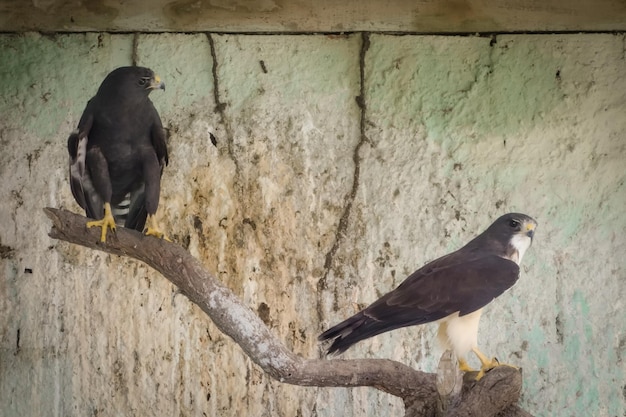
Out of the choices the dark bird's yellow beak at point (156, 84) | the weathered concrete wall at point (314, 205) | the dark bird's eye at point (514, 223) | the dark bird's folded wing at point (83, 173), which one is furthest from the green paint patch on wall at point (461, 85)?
the dark bird's folded wing at point (83, 173)

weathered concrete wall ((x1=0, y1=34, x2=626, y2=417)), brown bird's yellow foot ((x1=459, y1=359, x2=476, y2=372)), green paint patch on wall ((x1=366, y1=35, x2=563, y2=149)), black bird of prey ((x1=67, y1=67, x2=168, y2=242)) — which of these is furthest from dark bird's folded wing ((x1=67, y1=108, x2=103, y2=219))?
brown bird's yellow foot ((x1=459, y1=359, x2=476, y2=372))

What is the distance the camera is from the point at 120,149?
10.4 ft

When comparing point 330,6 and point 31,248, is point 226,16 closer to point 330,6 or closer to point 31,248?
point 330,6

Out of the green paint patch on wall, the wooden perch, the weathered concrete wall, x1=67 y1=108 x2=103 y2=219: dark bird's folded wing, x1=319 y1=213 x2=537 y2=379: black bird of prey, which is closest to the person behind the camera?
the wooden perch

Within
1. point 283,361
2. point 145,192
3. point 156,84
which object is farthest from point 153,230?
point 283,361

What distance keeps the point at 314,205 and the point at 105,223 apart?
0.68 m

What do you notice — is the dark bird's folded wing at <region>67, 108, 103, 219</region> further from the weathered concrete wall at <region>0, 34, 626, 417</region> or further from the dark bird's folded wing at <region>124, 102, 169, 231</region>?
the weathered concrete wall at <region>0, 34, 626, 417</region>

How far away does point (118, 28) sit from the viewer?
352 cm

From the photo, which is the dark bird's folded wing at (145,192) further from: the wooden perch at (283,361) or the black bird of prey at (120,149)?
the wooden perch at (283,361)

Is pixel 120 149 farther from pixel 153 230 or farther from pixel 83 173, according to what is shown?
pixel 153 230

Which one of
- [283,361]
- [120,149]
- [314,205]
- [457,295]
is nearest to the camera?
[283,361]

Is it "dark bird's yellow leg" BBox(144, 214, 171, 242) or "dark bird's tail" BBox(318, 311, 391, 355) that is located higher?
"dark bird's yellow leg" BBox(144, 214, 171, 242)

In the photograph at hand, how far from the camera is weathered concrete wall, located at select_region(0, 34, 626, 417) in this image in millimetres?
3350

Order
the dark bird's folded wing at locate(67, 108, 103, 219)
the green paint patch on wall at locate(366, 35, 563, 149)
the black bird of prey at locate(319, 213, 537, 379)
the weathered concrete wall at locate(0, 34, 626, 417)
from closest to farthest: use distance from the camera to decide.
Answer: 1. the black bird of prey at locate(319, 213, 537, 379)
2. the dark bird's folded wing at locate(67, 108, 103, 219)
3. the weathered concrete wall at locate(0, 34, 626, 417)
4. the green paint patch on wall at locate(366, 35, 563, 149)
